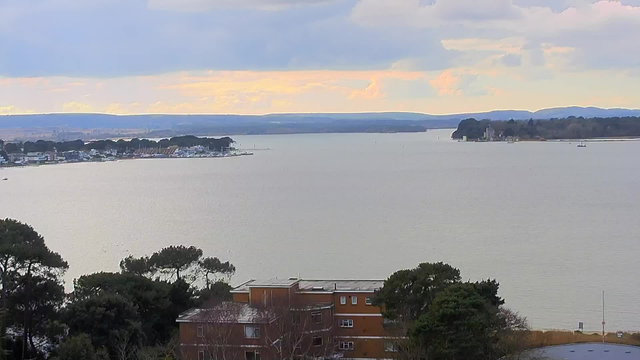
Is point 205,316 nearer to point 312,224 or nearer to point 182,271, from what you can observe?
point 182,271

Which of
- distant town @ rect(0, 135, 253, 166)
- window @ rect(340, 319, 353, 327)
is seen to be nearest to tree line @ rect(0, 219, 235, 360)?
window @ rect(340, 319, 353, 327)

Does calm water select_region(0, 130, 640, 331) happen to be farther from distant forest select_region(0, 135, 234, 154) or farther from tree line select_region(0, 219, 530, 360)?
distant forest select_region(0, 135, 234, 154)

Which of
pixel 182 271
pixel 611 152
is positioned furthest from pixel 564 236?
pixel 611 152

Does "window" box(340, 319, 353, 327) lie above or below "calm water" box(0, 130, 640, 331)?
above

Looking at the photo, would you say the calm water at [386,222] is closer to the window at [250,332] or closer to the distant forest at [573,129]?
the window at [250,332]

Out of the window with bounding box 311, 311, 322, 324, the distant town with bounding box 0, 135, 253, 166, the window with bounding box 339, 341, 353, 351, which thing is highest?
the window with bounding box 311, 311, 322, 324

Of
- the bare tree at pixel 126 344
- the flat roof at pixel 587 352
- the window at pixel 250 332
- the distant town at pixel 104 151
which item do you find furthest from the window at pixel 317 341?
the distant town at pixel 104 151
